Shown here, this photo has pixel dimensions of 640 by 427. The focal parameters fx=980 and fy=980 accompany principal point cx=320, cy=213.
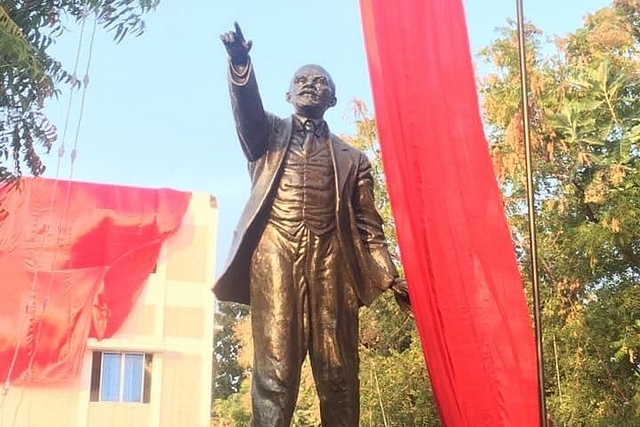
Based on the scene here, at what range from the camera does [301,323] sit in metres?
4.23

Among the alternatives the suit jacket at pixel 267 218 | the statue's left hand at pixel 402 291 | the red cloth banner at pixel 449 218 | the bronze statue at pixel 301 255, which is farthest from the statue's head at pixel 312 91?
the statue's left hand at pixel 402 291

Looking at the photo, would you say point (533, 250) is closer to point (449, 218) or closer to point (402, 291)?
point (449, 218)

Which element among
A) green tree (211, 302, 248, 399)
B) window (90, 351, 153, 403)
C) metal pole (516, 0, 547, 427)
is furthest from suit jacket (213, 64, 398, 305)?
green tree (211, 302, 248, 399)

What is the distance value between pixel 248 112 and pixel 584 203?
356 inches

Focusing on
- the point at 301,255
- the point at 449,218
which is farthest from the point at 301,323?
the point at 449,218

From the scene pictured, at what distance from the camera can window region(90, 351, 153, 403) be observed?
19.7 m

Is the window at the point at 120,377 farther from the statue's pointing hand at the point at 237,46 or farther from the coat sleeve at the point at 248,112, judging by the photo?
the statue's pointing hand at the point at 237,46

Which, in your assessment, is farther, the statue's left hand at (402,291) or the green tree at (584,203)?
the green tree at (584,203)

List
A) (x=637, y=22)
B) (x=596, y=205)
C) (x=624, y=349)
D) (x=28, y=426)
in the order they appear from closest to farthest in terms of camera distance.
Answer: (x=624, y=349), (x=596, y=205), (x=637, y=22), (x=28, y=426)

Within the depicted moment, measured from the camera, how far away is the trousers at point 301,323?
412 centimetres

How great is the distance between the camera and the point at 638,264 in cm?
1195

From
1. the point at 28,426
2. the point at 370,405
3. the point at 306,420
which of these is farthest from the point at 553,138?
the point at 28,426

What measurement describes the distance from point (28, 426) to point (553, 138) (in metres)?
12.1

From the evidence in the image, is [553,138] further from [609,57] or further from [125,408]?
[125,408]
